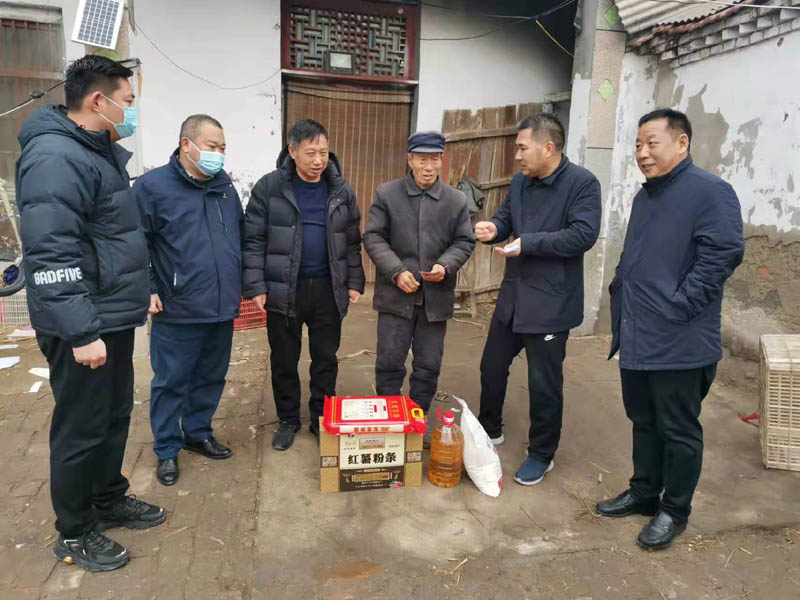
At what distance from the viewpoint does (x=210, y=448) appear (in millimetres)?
3443

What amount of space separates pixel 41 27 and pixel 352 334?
3876 millimetres

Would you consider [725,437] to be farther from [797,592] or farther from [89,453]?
[89,453]

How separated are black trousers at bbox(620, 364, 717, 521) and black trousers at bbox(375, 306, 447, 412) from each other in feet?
3.69

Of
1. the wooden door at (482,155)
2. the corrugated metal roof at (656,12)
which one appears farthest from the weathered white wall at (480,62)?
the corrugated metal roof at (656,12)

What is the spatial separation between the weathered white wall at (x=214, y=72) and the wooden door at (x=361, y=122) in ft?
1.07

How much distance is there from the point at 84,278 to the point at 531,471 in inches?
95.1

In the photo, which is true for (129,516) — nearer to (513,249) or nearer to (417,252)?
(417,252)

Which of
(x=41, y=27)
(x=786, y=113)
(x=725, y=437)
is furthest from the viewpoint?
(x=41, y=27)

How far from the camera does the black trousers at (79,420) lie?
235cm

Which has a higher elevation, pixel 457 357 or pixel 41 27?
pixel 41 27

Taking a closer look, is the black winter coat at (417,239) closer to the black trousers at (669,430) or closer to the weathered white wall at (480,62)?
the black trousers at (669,430)

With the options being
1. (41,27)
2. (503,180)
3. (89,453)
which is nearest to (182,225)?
(89,453)

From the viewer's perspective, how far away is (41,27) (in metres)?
5.16

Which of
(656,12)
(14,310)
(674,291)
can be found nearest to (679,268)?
(674,291)
